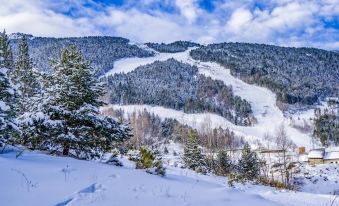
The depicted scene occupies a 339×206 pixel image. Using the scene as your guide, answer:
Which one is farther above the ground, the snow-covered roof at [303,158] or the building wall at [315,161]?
the snow-covered roof at [303,158]

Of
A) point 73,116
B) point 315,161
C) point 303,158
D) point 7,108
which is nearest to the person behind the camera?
point 7,108

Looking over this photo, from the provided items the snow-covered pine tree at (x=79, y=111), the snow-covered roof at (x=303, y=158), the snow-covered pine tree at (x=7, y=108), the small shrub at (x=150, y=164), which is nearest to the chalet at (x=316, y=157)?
the snow-covered roof at (x=303, y=158)

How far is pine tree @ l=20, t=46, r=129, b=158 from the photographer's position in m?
14.4

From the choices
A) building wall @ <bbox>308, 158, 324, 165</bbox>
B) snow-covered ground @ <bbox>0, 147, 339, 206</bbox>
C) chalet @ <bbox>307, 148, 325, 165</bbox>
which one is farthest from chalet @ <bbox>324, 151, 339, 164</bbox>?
snow-covered ground @ <bbox>0, 147, 339, 206</bbox>

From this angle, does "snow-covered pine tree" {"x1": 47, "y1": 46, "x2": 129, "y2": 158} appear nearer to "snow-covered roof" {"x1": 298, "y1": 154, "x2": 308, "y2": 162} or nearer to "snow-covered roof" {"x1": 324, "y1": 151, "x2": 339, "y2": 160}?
"snow-covered roof" {"x1": 298, "y1": 154, "x2": 308, "y2": 162}

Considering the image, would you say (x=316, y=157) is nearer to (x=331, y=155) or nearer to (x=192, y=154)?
(x=331, y=155)

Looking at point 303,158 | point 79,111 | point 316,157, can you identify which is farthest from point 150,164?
point 303,158

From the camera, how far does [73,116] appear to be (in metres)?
14.8

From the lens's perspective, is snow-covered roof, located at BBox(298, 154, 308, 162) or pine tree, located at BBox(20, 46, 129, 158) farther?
snow-covered roof, located at BBox(298, 154, 308, 162)

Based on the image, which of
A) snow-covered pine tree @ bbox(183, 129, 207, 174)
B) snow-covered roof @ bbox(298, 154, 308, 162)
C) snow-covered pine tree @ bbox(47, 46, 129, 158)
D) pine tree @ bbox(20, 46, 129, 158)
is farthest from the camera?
snow-covered roof @ bbox(298, 154, 308, 162)

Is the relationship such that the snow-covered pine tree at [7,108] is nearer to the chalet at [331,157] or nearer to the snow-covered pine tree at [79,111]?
the snow-covered pine tree at [79,111]

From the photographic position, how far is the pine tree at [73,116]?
47.4ft

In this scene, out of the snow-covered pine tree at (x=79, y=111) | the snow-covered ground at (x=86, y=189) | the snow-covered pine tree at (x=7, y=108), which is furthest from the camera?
the snow-covered pine tree at (x=79, y=111)

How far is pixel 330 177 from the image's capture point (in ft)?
208
